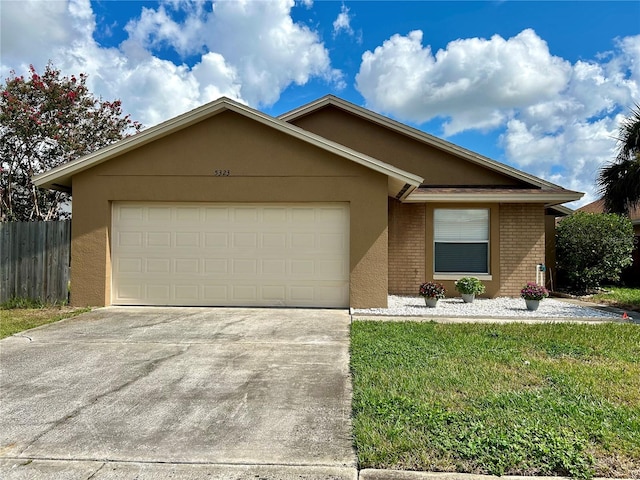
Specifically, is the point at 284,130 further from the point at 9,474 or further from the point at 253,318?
the point at 9,474

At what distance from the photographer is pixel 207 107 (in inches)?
387

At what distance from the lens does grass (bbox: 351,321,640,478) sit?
3303 millimetres

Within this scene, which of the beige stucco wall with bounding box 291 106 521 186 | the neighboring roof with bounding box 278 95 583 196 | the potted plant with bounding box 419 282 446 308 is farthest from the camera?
the beige stucco wall with bounding box 291 106 521 186

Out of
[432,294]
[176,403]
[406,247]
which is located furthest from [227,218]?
[176,403]

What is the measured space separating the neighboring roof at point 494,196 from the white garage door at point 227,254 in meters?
3.02

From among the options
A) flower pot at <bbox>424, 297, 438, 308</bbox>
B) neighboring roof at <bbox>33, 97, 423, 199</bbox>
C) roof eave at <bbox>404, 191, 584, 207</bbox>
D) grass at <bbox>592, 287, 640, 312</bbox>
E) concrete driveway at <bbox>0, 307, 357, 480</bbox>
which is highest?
neighboring roof at <bbox>33, 97, 423, 199</bbox>

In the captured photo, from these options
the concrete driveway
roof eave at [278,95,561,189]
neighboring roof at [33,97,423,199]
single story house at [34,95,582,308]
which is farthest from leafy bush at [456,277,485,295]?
the concrete driveway

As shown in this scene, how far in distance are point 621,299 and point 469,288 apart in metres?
5.12

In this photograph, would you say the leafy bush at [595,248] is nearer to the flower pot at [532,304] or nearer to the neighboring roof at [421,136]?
the neighboring roof at [421,136]

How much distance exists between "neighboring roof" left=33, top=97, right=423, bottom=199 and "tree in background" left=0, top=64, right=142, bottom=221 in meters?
7.99

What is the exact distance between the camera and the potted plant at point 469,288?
1122 centimetres

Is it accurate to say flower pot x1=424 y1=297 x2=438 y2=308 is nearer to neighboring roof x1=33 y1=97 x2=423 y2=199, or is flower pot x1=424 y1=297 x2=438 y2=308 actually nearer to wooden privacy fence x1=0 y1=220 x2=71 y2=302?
neighboring roof x1=33 y1=97 x2=423 y2=199

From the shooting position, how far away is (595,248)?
13.7m

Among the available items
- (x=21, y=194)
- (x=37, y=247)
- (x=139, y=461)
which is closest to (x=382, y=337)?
(x=139, y=461)
